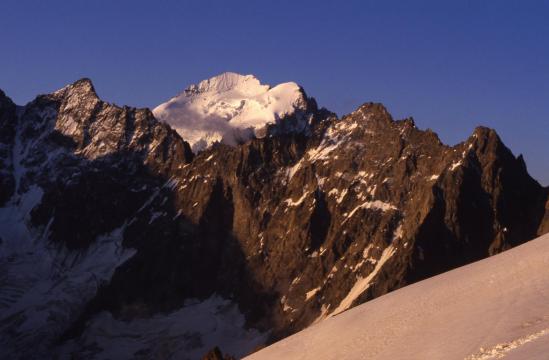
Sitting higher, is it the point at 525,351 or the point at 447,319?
the point at 447,319

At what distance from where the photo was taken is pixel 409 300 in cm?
9219

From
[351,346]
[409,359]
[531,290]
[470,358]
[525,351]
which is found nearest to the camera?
[525,351]

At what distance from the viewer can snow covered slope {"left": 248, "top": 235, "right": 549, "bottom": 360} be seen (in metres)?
69.4

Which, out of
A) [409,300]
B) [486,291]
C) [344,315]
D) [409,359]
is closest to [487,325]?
[409,359]

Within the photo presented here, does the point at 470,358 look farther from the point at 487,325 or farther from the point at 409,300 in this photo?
the point at 409,300

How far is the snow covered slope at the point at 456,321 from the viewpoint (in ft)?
228

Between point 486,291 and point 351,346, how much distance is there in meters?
11.5

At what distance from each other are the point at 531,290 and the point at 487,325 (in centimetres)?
707

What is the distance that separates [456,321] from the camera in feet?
262

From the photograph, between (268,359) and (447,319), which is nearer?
(447,319)

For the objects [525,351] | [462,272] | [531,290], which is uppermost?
[462,272]

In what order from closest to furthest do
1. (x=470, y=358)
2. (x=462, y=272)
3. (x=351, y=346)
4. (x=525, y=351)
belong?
1. (x=525, y=351)
2. (x=470, y=358)
3. (x=351, y=346)
4. (x=462, y=272)

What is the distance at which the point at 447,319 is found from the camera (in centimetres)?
8169

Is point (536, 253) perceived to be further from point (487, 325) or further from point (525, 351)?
point (525, 351)
